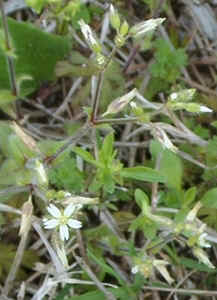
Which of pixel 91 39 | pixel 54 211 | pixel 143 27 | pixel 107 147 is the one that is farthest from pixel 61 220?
pixel 143 27

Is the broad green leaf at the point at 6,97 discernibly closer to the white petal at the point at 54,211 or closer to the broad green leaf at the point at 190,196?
the white petal at the point at 54,211

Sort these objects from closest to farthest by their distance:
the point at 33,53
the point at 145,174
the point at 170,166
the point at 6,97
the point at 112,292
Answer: the point at 145,174 < the point at 112,292 < the point at 170,166 < the point at 6,97 < the point at 33,53

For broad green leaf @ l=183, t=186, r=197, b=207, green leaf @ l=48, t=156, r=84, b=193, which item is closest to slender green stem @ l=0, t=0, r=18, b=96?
green leaf @ l=48, t=156, r=84, b=193

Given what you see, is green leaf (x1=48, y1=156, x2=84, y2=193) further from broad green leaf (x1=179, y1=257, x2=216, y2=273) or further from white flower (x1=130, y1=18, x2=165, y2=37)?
white flower (x1=130, y1=18, x2=165, y2=37)

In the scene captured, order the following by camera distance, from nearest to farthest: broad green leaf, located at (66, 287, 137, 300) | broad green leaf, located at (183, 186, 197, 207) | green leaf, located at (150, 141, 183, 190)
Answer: broad green leaf, located at (66, 287, 137, 300)
broad green leaf, located at (183, 186, 197, 207)
green leaf, located at (150, 141, 183, 190)

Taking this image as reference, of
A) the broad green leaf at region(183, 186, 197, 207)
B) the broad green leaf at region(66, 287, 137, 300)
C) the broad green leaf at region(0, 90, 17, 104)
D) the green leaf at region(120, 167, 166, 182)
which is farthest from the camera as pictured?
the broad green leaf at region(0, 90, 17, 104)

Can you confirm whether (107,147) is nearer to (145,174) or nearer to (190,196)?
(145,174)

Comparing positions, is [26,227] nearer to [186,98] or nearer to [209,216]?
[186,98]

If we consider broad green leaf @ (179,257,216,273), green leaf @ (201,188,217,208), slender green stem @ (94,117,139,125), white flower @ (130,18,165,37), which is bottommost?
broad green leaf @ (179,257,216,273)

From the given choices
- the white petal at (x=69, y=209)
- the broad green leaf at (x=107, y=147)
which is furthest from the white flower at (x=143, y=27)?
the white petal at (x=69, y=209)

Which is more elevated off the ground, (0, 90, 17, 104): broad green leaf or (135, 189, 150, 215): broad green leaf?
(0, 90, 17, 104): broad green leaf
